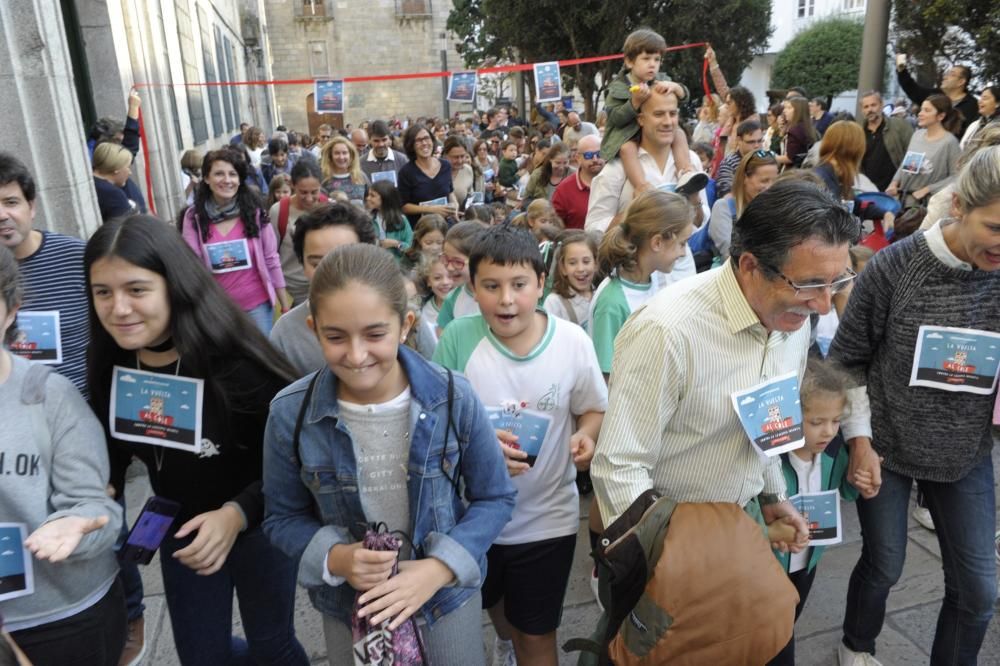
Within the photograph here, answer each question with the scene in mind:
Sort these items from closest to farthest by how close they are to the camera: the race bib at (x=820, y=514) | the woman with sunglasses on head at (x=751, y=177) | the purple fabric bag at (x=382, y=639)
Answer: the purple fabric bag at (x=382, y=639) < the race bib at (x=820, y=514) < the woman with sunglasses on head at (x=751, y=177)

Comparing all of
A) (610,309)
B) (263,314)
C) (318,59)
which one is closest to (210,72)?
(263,314)

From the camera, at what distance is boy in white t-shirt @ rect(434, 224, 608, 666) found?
2236 millimetres

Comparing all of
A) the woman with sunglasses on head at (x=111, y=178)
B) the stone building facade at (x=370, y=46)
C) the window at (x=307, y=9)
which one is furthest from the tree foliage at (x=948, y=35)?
the window at (x=307, y=9)

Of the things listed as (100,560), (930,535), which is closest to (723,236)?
(930,535)

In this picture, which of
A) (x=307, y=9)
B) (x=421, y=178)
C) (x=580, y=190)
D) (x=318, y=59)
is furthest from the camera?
(x=318, y=59)

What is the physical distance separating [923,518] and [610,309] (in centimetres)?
220

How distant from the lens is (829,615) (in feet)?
9.95

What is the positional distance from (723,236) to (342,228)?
2813 millimetres

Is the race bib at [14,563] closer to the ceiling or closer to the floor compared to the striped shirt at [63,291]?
closer to the floor

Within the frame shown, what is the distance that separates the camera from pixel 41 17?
4344 millimetres

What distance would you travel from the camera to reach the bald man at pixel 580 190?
5.47 meters

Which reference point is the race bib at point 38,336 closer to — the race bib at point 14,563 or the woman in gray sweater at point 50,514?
the woman in gray sweater at point 50,514

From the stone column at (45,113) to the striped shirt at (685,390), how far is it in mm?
4401

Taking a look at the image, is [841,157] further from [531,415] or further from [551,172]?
[531,415]
